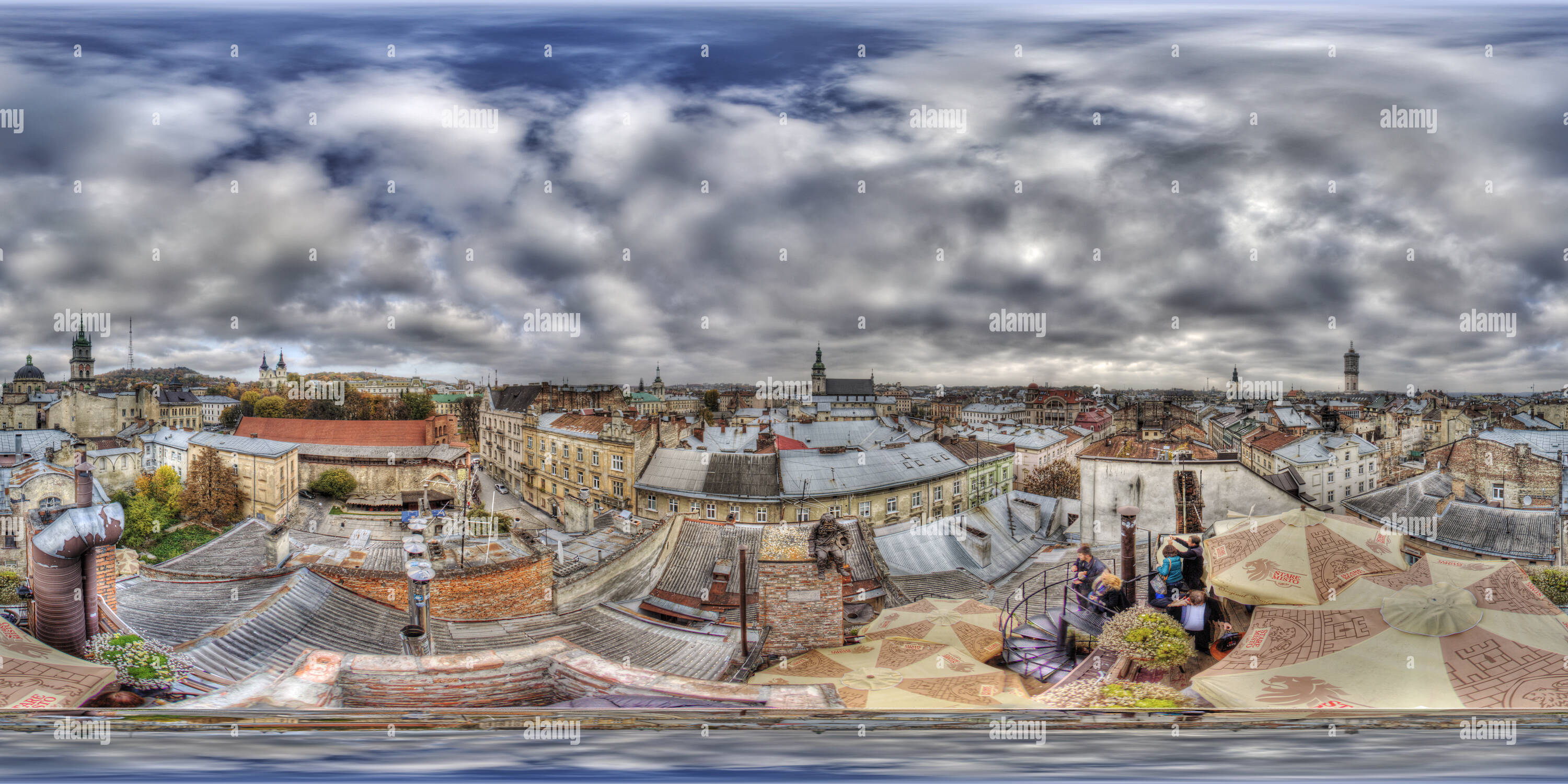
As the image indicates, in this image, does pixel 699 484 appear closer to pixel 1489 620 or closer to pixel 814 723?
pixel 814 723

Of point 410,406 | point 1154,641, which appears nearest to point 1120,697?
point 1154,641

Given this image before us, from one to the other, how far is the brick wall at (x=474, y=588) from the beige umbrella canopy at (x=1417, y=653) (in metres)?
4.75

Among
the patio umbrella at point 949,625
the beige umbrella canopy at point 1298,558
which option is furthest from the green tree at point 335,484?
the beige umbrella canopy at point 1298,558

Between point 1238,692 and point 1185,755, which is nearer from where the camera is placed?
point 1185,755

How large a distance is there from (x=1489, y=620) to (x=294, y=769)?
16.5ft

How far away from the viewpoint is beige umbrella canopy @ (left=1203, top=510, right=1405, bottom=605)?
3158 millimetres

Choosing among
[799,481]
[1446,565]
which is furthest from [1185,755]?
[799,481]

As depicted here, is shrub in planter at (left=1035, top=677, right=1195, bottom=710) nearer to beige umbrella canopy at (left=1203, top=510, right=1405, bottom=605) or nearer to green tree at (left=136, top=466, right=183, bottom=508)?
beige umbrella canopy at (left=1203, top=510, right=1405, bottom=605)

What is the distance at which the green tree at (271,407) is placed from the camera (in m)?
5.86

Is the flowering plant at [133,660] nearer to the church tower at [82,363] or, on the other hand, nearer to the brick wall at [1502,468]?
the church tower at [82,363]

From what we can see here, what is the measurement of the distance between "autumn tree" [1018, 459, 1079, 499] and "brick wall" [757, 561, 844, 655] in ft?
22.8

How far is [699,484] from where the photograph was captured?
8852 millimetres

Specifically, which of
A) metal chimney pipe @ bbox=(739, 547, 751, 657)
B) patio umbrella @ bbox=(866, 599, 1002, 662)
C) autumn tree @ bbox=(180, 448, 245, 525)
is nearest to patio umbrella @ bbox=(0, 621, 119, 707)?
metal chimney pipe @ bbox=(739, 547, 751, 657)

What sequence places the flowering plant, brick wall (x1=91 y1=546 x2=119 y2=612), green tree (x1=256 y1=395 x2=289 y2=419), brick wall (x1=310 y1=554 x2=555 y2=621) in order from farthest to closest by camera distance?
1. green tree (x1=256 y1=395 x2=289 y2=419)
2. brick wall (x1=310 y1=554 x2=555 y2=621)
3. brick wall (x1=91 y1=546 x2=119 y2=612)
4. the flowering plant
